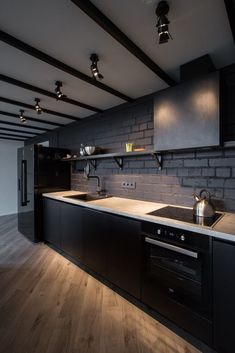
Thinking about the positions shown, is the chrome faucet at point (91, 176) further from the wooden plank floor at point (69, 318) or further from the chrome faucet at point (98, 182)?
the wooden plank floor at point (69, 318)

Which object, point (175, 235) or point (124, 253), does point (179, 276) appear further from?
point (124, 253)

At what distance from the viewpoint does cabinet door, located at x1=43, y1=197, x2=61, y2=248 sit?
9.11ft

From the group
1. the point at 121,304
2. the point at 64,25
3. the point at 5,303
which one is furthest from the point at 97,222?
the point at 64,25

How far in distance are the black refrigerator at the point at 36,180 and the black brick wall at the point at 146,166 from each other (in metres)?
0.36

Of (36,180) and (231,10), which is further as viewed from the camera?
(36,180)

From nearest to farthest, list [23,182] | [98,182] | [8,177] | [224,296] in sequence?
[224,296]
[98,182]
[23,182]
[8,177]

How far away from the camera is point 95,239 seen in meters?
2.06

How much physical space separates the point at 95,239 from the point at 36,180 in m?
1.69

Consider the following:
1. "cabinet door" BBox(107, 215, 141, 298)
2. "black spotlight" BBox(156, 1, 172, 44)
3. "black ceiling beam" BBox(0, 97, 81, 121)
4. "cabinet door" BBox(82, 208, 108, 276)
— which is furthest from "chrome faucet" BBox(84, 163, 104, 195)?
"black spotlight" BBox(156, 1, 172, 44)

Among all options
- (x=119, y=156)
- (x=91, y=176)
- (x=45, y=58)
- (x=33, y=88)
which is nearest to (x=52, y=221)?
(x=91, y=176)

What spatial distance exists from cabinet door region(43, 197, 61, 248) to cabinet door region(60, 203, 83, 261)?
0.13 m

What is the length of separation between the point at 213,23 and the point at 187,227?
1.42m

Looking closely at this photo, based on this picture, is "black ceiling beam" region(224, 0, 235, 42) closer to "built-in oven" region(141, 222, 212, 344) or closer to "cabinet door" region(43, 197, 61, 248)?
"built-in oven" region(141, 222, 212, 344)

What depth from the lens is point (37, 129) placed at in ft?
13.9
